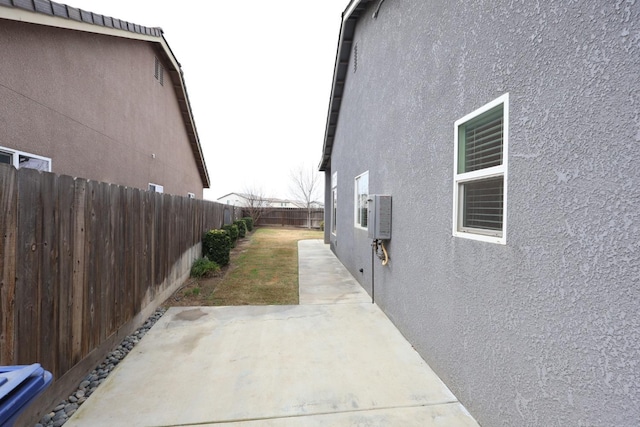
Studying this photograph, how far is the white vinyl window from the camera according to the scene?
22.2 feet

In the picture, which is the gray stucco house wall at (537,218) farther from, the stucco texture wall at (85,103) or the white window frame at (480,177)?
the stucco texture wall at (85,103)

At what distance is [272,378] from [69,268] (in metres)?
2.27

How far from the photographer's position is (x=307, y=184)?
37656 millimetres

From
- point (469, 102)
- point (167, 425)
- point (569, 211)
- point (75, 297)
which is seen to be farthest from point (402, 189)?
point (75, 297)

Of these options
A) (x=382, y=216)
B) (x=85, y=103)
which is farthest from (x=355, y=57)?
(x=85, y=103)

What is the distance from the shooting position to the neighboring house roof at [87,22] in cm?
434

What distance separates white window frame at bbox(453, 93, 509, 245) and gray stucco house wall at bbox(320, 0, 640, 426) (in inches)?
1.8

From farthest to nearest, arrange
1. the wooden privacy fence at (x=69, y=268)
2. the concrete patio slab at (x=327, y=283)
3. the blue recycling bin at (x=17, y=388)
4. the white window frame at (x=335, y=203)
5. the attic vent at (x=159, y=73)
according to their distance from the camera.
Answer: the white window frame at (x=335, y=203) → the attic vent at (x=159, y=73) → the concrete patio slab at (x=327, y=283) → the wooden privacy fence at (x=69, y=268) → the blue recycling bin at (x=17, y=388)

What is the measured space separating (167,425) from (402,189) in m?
3.75

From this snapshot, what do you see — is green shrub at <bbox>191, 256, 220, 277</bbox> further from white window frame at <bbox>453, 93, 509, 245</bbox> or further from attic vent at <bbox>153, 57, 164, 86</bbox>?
attic vent at <bbox>153, 57, 164, 86</bbox>

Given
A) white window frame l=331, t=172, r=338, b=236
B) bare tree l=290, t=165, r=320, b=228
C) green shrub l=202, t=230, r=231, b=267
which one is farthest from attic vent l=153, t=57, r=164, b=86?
bare tree l=290, t=165, r=320, b=228

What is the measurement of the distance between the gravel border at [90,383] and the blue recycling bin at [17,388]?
1.66 meters

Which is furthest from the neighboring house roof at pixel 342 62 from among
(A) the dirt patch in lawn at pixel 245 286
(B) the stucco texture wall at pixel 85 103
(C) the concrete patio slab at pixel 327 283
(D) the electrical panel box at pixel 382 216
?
(B) the stucco texture wall at pixel 85 103

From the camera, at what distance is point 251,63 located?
21562 millimetres
